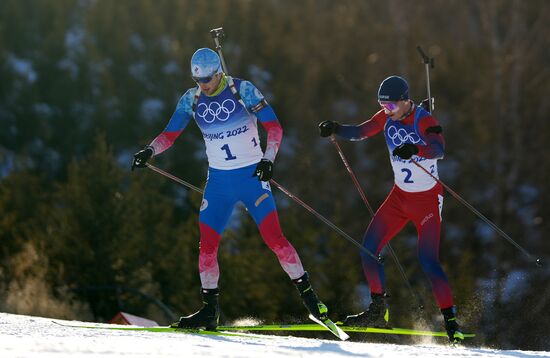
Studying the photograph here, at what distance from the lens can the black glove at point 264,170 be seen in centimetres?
671

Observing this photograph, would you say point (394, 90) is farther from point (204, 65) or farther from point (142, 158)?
point (142, 158)

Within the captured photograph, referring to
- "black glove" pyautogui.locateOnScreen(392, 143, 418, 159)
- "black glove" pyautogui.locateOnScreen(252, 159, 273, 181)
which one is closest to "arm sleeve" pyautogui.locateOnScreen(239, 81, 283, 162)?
"black glove" pyautogui.locateOnScreen(252, 159, 273, 181)

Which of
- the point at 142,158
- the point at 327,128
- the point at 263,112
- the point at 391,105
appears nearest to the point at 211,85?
the point at 263,112

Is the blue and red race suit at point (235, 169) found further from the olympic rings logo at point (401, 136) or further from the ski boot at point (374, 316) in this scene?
the olympic rings logo at point (401, 136)

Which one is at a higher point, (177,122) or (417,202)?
(177,122)

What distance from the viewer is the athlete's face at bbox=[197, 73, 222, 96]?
7004mm

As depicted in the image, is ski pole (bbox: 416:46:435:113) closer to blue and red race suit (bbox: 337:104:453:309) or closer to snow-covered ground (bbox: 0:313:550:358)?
blue and red race suit (bbox: 337:104:453:309)

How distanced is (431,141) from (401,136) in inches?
11.4

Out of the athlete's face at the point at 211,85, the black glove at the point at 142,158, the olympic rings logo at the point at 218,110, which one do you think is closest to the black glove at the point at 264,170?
the olympic rings logo at the point at 218,110

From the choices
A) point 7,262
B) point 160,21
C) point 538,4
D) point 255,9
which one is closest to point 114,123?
point 160,21

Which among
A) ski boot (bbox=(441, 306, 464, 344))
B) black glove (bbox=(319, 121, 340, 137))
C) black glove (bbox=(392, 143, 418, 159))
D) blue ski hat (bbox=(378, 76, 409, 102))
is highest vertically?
blue ski hat (bbox=(378, 76, 409, 102))

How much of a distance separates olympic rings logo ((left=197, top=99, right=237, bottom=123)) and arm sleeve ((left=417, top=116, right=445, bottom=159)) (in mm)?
1465

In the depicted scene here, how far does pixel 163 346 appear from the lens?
5.67 metres

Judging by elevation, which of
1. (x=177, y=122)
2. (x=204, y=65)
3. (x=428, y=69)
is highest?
(x=428, y=69)
